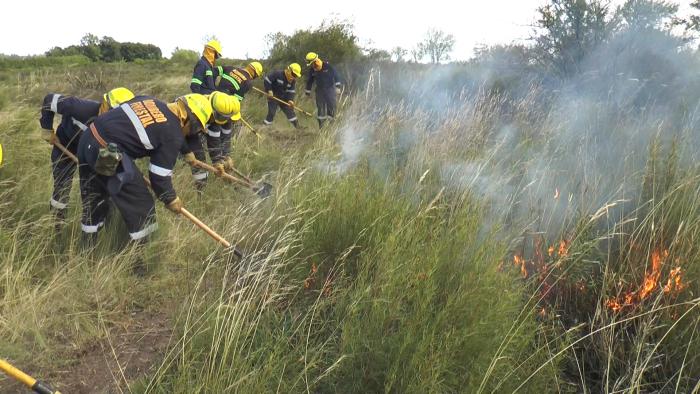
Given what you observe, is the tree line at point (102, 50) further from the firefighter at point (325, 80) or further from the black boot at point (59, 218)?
the black boot at point (59, 218)

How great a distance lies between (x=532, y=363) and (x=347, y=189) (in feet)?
4.97

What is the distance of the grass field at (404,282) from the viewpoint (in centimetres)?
186

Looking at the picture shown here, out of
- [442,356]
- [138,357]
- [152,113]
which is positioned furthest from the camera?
[152,113]

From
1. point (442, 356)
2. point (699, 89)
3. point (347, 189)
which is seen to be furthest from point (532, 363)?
point (699, 89)

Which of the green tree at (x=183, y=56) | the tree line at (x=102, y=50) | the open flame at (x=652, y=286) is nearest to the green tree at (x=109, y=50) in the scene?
the tree line at (x=102, y=50)

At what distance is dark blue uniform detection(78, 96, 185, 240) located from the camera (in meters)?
3.30

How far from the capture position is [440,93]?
8195mm

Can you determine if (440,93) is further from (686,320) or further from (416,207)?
(686,320)

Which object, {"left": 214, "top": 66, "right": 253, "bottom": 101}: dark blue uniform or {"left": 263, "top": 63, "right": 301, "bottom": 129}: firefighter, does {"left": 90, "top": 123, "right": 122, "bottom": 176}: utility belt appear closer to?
{"left": 214, "top": 66, "right": 253, "bottom": 101}: dark blue uniform

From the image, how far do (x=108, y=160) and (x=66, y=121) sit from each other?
4.92 ft

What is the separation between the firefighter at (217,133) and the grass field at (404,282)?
0.89 meters

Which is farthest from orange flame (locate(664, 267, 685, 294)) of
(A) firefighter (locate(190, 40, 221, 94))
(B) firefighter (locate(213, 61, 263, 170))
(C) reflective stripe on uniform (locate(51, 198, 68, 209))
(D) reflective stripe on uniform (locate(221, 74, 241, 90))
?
(D) reflective stripe on uniform (locate(221, 74, 241, 90))

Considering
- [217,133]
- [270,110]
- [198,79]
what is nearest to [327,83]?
[270,110]

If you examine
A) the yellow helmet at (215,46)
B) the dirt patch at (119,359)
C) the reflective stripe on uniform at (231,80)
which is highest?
the yellow helmet at (215,46)
